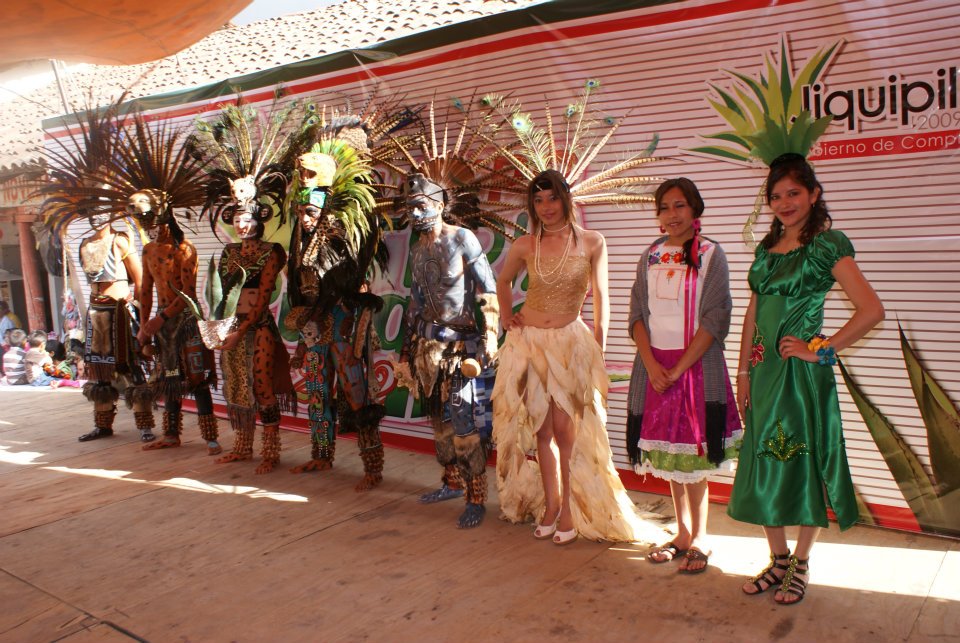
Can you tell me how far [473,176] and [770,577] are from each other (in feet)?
8.99

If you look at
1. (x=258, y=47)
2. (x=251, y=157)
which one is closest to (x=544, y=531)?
(x=251, y=157)

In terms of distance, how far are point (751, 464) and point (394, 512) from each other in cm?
212

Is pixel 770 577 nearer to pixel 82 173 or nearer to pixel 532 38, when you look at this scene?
pixel 532 38

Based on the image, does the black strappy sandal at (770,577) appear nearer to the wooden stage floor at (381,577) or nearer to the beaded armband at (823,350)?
the wooden stage floor at (381,577)

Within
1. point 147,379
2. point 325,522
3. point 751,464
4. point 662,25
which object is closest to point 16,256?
point 147,379

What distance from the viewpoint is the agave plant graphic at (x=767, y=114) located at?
3.45 meters

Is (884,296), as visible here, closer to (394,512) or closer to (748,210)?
(748,210)

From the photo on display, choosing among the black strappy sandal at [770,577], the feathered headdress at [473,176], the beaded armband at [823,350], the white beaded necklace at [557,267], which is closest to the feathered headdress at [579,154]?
the feathered headdress at [473,176]

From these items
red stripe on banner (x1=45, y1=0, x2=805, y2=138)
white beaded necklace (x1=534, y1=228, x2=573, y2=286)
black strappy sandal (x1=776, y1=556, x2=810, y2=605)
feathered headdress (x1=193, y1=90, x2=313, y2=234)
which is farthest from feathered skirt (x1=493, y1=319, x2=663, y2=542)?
feathered headdress (x1=193, y1=90, x2=313, y2=234)

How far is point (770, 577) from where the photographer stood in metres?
3.12

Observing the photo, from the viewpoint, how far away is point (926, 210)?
351 centimetres

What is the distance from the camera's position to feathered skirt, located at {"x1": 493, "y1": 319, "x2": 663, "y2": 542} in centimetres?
365

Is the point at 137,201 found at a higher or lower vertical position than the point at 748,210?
higher

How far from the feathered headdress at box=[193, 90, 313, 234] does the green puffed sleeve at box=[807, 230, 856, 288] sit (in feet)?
11.4
